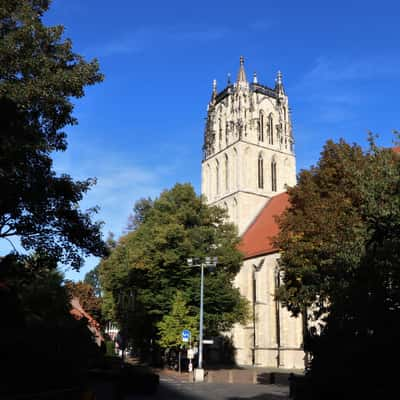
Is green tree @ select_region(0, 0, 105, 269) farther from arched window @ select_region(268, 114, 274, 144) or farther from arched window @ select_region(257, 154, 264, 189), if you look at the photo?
arched window @ select_region(268, 114, 274, 144)

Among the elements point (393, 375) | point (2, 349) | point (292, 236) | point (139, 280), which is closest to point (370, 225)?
point (292, 236)

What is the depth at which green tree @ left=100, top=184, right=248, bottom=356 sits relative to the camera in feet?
97.8

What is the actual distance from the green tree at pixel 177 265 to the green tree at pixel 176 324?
1.20 meters

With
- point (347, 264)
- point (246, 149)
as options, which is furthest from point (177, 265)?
point (246, 149)

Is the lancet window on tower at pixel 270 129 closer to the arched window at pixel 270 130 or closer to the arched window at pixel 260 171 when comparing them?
the arched window at pixel 270 130

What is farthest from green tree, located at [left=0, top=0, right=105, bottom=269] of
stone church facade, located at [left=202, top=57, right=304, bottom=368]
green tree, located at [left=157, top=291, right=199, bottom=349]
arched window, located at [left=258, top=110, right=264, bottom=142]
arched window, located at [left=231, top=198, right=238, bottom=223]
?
arched window, located at [left=258, top=110, right=264, bottom=142]

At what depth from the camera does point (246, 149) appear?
184 ft

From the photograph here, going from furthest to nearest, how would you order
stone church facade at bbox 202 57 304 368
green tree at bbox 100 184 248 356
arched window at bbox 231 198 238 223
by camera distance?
arched window at bbox 231 198 238 223 < stone church facade at bbox 202 57 304 368 < green tree at bbox 100 184 248 356

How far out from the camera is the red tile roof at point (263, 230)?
46531 mm

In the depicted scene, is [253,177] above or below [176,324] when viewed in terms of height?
above

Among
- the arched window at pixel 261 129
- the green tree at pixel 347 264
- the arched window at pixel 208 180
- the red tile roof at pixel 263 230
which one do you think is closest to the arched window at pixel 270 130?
the arched window at pixel 261 129

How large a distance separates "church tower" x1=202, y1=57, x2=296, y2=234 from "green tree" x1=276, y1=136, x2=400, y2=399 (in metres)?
32.7

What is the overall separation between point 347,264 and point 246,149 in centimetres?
4146

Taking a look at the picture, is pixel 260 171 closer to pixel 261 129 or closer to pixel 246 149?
pixel 246 149
